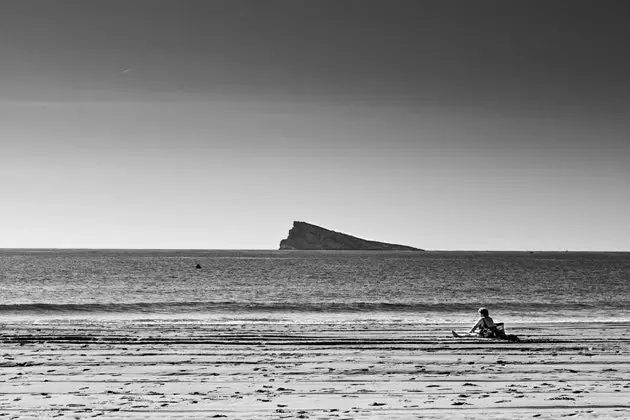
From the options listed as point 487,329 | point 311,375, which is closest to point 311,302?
point 487,329

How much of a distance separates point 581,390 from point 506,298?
48.3 m

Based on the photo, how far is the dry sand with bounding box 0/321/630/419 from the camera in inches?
500

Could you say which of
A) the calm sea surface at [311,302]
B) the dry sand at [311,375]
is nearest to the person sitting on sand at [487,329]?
the dry sand at [311,375]

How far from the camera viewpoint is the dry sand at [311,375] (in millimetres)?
12711

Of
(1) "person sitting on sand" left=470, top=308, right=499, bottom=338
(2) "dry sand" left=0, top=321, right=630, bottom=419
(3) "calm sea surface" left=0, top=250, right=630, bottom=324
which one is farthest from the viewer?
(3) "calm sea surface" left=0, top=250, right=630, bottom=324

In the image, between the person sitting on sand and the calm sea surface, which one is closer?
the person sitting on sand

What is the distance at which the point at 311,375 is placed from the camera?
16.4 m

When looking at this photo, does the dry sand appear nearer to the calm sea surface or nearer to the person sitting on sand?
the person sitting on sand

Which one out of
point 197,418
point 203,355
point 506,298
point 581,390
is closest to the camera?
point 197,418

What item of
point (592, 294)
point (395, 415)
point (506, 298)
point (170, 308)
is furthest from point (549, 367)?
point (592, 294)

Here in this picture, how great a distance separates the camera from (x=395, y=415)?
1223 cm

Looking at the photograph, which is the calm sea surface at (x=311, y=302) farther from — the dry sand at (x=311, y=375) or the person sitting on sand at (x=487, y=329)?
the dry sand at (x=311, y=375)

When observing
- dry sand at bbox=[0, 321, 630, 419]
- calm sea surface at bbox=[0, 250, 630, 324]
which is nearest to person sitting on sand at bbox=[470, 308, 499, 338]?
dry sand at bbox=[0, 321, 630, 419]

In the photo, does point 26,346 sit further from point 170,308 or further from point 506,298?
point 506,298
